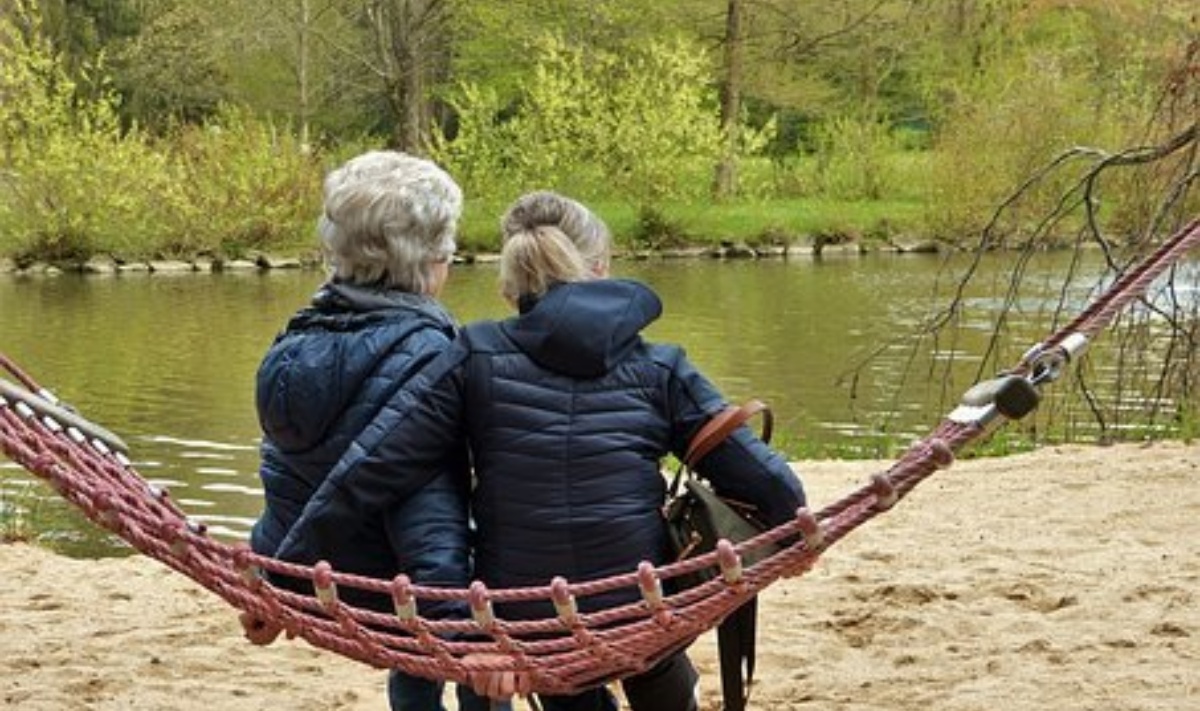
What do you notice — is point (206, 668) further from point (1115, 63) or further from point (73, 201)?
point (1115, 63)

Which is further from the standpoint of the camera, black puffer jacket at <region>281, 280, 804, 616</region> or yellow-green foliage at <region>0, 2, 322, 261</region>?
yellow-green foliage at <region>0, 2, 322, 261</region>

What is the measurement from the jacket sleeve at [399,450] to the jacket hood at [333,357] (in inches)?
3.0

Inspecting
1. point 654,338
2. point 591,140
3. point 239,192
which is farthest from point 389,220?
point 591,140

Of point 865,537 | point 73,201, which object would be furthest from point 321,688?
point 73,201

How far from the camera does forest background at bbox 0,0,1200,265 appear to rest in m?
21.9

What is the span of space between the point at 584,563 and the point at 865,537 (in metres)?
3.03

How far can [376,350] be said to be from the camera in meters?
2.63

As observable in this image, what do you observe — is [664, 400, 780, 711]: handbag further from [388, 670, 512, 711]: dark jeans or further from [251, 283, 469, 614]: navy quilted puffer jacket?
[388, 670, 512, 711]: dark jeans

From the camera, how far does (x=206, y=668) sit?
4195 millimetres

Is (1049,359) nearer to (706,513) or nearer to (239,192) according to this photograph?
(706,513)

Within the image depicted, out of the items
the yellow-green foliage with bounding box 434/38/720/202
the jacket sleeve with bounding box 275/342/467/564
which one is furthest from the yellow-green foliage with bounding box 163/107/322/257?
the jacket sleeve with bounding box 275/342/467/564

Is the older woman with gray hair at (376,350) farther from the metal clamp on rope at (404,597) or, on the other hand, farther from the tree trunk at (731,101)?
the tree trunk at (731,101)

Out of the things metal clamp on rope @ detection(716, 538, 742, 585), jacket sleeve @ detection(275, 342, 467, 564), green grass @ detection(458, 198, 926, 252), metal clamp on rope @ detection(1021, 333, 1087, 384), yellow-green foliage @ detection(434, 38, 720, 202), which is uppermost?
metal clamp on rope @ detection(1021, 333, 1087, 384)

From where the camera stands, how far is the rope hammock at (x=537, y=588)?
2.46m
